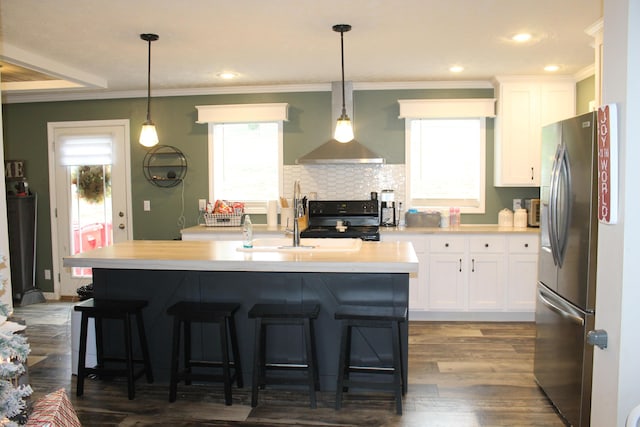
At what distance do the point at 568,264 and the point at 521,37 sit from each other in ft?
6.25

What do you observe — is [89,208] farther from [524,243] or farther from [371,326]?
[524,243]

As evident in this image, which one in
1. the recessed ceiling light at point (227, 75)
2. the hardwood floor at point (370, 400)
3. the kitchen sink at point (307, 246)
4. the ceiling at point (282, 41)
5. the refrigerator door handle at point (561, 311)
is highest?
the ceiling at point (282, 41)

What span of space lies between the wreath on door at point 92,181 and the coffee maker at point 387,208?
10.2ft

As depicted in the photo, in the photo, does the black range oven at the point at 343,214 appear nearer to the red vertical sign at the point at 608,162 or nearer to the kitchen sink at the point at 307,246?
the kitchen sink at the point at 307,246

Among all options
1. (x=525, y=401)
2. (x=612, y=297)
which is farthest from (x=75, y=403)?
(x=612, y=297)

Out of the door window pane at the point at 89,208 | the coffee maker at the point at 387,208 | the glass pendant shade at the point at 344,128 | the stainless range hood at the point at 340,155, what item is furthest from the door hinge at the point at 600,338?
the door window pane at the point at 89,208

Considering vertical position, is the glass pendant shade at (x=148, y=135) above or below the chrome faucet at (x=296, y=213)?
above

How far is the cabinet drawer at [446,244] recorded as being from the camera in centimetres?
500

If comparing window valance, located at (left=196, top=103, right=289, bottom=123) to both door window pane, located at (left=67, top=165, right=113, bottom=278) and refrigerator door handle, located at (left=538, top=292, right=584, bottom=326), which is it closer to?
door window pane, located at (left=67, top=165, right=113, bottom=278)

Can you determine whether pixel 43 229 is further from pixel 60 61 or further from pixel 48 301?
pixel 60 61

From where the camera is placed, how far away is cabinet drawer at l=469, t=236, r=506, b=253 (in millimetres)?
4969

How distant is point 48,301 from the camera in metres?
6.03

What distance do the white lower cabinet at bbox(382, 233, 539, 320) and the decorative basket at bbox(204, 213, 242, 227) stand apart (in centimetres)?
172

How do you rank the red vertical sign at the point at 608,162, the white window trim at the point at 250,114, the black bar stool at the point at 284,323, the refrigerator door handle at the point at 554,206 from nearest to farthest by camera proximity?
1. the red vertical sign at the point at 608,162
2. the refrigerator door handle at the point at 554,206
3. the black bar stool at the point at 284,323
4. the white window trim at the point at 250,114
